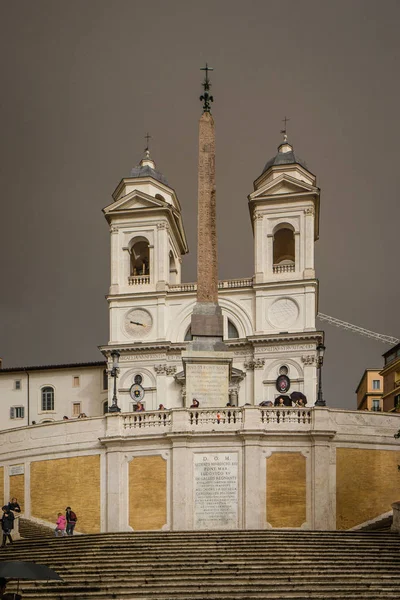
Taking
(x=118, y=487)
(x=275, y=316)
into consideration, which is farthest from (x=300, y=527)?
(x=275, y=316)

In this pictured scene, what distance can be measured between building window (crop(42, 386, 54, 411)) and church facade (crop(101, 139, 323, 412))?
32.8 feet

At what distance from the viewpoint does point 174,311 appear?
2744 inches

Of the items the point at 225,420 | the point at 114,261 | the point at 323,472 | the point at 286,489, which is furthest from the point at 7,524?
the point at 114,261

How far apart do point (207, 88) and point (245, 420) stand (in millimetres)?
18650

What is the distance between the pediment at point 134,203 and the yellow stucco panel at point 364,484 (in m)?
35.8

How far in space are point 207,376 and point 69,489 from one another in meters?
7.76

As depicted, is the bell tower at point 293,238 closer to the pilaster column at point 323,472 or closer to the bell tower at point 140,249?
the bell tower at point 140,249

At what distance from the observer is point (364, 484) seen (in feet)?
126

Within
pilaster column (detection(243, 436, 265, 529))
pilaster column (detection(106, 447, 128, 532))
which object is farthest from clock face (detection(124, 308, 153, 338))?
pilaster column (detection(243, 436, 265, 529))

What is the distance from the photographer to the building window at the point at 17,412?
76750 millimetres

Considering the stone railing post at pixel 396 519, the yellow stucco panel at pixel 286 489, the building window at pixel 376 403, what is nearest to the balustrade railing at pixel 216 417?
the yellow stucco panel at pixel 286 489

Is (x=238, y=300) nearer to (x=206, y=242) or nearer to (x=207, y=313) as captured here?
(x=206, y=242)

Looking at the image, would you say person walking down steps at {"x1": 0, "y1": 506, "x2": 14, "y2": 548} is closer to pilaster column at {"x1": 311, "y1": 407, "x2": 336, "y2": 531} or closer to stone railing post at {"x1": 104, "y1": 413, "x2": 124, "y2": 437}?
stone railing post at {"x1": 104, "y1": 413, "x2": 124, "y2": 437}

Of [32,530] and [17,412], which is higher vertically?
[17,412]
